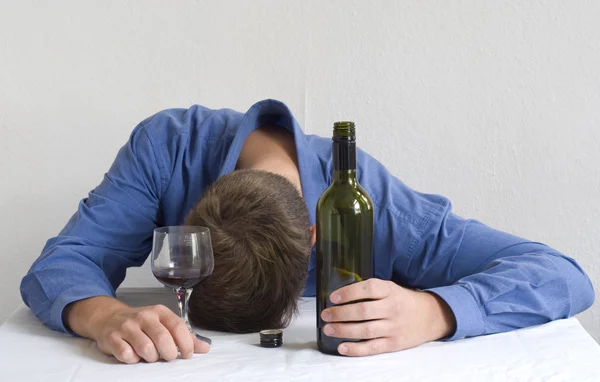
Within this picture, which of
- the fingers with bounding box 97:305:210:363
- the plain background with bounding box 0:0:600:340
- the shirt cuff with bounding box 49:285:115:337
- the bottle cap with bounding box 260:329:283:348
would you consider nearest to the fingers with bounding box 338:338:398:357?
the bottle cap with bounding box 260:329:283:348

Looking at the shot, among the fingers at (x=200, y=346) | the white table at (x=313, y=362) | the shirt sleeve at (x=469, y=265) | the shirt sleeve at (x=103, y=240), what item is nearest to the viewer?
the white table at (x=313, y=362)

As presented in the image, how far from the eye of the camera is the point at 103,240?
5.47 feet

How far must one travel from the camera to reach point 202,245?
4.11ft

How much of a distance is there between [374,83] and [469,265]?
3.02 feet

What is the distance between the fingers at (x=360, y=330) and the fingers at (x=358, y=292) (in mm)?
41

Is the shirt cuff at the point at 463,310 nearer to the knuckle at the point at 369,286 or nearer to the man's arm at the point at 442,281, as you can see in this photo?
the man's arm at the point at 442,281

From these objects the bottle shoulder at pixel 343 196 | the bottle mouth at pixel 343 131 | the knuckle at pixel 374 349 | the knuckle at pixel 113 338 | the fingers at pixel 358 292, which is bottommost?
the knuckle at pixel 374 349

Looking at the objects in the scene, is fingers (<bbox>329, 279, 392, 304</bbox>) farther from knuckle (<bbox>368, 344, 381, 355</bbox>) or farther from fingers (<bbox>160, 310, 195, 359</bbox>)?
fingers (<bbox>160, 310, 195, 359</bbox>)

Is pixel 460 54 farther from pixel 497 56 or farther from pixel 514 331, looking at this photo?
pixel 514 331

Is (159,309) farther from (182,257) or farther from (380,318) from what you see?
(380,318)

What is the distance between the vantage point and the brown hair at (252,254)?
1.30 m

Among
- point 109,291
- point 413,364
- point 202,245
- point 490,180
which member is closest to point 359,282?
point 413,364

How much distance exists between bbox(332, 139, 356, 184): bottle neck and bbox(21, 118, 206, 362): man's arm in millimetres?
350

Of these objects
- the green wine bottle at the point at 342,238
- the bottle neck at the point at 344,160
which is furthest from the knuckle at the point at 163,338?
the bottle neck at the point at 344,160
